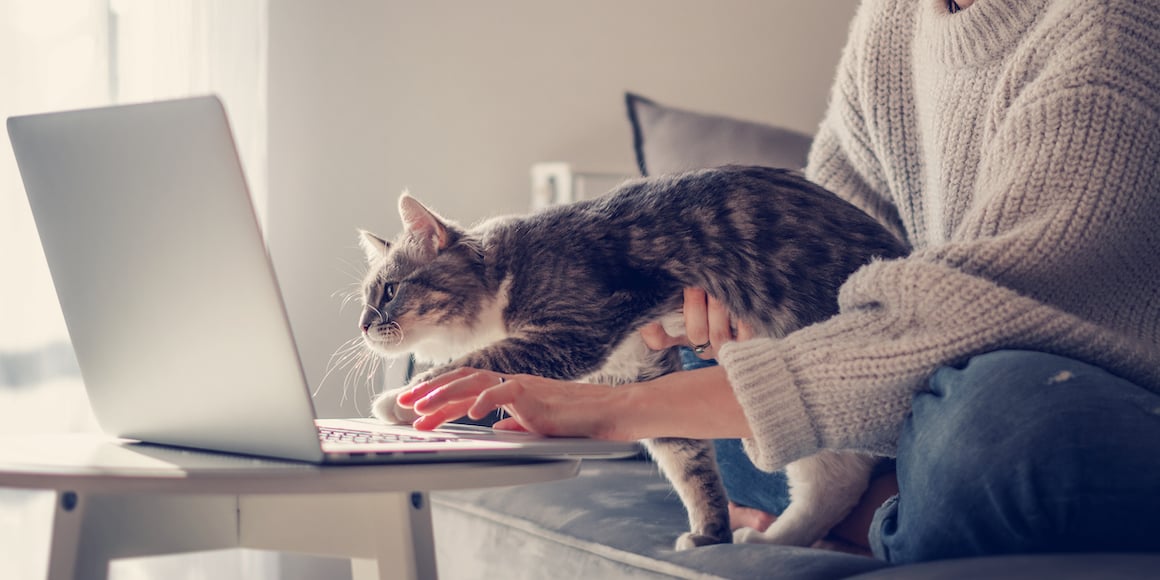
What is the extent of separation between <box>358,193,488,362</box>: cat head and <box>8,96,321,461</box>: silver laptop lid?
1.38 feet

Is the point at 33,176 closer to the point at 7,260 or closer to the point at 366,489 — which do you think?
the point at 366,489

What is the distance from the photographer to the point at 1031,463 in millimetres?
729

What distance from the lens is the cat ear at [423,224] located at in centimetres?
130

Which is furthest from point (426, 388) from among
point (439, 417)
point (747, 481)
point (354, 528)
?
point (747, 481)

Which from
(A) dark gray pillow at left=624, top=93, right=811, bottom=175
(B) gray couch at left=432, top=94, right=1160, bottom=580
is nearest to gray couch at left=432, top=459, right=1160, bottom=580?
(B) gray couch at left=432, top=94, right=1160, bottom=580

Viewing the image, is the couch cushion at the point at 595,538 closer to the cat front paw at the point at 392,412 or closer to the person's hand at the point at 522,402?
the person's hand at the point at 522,402

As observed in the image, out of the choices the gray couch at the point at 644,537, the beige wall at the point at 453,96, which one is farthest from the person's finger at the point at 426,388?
the beige wall at the point at 453,96

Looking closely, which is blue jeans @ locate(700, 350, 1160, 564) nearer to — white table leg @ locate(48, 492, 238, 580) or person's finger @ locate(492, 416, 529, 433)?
person's finger @ locate(492, 416, 529, 433)

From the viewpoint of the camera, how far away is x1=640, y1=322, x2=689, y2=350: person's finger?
1.33 m

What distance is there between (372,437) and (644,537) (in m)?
0.54

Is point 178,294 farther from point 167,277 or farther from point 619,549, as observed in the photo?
point 619,549

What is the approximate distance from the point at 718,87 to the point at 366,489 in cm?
250

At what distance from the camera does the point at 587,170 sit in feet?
8.86

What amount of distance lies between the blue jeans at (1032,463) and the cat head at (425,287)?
0.65 meters
